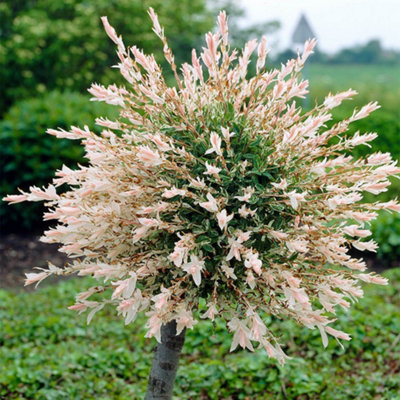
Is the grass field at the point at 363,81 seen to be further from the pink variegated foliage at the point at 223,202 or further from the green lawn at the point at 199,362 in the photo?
the pink variegated foliage at the point at 223,202

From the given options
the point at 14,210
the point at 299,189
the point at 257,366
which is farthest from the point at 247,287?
the point at 14,210

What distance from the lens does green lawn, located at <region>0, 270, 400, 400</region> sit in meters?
3.76

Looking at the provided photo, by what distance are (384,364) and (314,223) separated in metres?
2.53

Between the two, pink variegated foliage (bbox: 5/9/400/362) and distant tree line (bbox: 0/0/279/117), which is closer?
pink variegated foliage (bbox: 5/9/400/362)

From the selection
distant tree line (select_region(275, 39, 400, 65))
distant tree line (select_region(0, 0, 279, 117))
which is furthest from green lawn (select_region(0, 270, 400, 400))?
distant tree line (select_region(275, 39, 400, 65))

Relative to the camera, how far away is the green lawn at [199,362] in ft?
12.3

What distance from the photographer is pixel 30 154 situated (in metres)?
7.96

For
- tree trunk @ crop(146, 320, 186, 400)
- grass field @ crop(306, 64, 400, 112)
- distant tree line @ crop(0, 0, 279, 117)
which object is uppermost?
grass field @ crop(306, 64, 400, 112)

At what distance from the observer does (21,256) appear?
24.7ft

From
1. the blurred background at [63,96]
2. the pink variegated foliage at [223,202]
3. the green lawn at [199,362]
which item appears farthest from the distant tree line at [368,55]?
the pink variegated foliage at [223,202]

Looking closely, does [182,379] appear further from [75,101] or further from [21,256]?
[75,101]

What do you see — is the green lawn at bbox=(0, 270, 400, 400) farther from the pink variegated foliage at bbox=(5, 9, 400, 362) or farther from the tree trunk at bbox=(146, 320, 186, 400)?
the pink variegated foliage at bbox=(5, 9, 400, 362)

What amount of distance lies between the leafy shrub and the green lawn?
2971 millimetres

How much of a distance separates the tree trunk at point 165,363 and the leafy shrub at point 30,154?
5677 mm
